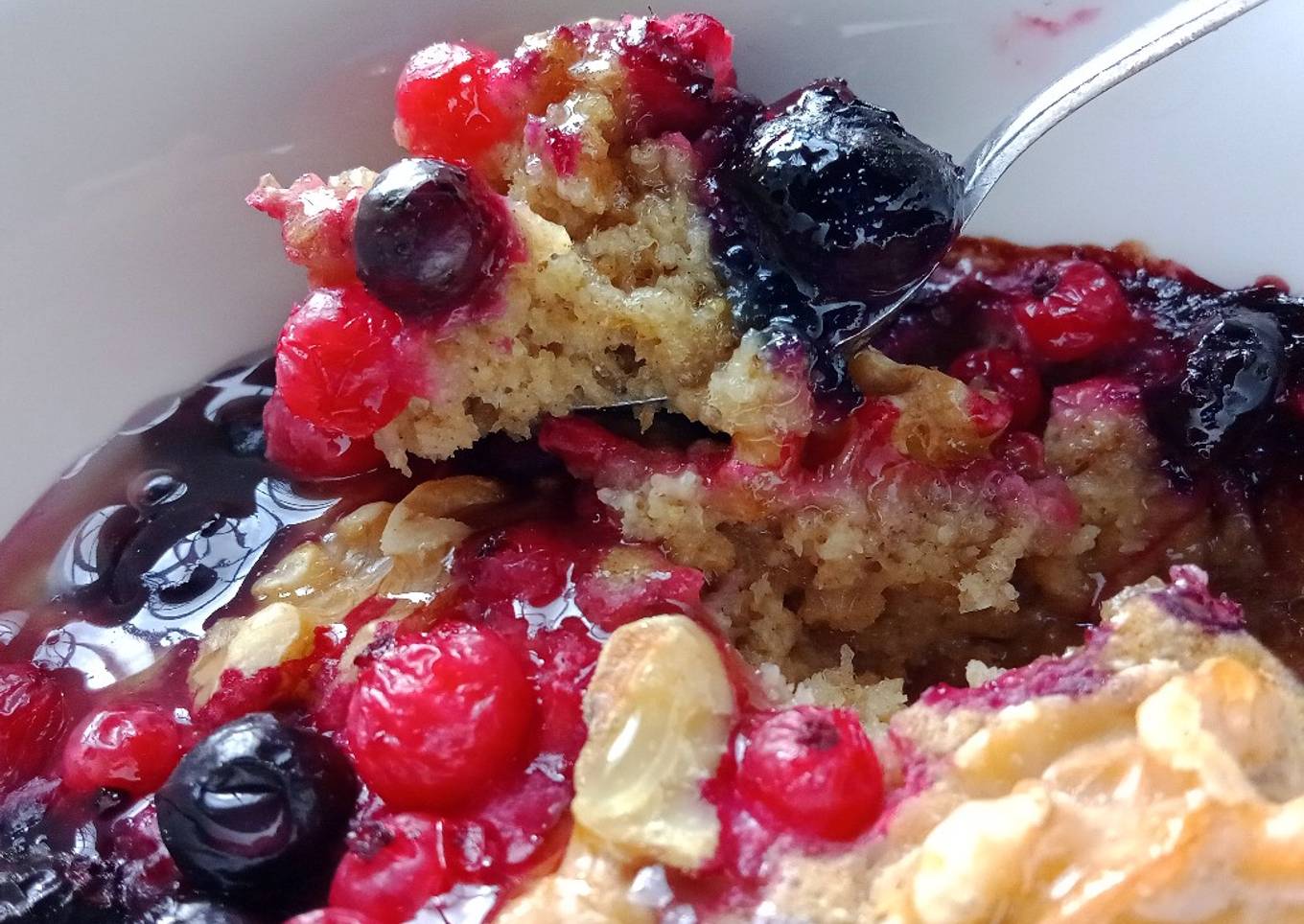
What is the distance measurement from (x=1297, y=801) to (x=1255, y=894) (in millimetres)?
104

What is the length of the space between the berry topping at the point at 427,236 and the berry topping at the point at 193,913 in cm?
79

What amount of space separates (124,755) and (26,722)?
0.20 meters

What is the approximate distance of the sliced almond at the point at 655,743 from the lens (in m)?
1.25

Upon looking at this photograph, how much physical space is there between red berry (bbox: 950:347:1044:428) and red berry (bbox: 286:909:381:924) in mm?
1207

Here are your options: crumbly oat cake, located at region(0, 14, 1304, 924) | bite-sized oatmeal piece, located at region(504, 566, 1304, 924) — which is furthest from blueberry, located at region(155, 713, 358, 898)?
bite-sized oatmeal piece, located at region(504, 566, 1304, 924)

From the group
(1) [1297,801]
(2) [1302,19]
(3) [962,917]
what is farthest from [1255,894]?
(2) [1302,19]

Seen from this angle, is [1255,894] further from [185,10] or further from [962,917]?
[185,10]

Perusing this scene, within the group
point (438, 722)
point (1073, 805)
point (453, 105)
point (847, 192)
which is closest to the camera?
point (1073, 805)

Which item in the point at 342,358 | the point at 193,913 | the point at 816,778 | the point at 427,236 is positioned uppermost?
the point at 427,236

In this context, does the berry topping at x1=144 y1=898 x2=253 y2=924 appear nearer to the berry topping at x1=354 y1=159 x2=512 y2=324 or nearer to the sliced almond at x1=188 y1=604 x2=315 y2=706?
the sliced almond at x1=188 y1=604 x2=315 y2=706

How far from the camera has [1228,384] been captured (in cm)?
174

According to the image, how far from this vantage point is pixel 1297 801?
1.12 meters

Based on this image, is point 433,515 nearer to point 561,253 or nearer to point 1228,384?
point 561,253

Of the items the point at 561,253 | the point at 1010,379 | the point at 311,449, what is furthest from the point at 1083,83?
the point at 311,449
